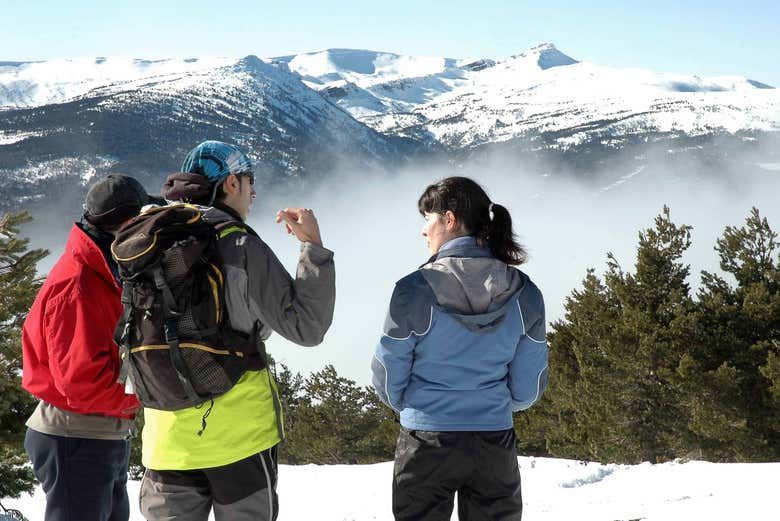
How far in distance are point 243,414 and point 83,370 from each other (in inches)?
31.6

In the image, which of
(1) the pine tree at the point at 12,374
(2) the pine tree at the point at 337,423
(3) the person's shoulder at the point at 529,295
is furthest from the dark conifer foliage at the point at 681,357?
(3) the person's shoulder at the point at 529,295

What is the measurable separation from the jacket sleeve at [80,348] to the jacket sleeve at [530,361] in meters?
1.73

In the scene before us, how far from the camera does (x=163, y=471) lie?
2779 millimetres

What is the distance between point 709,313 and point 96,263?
24.9 metres

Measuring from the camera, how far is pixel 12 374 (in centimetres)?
1064

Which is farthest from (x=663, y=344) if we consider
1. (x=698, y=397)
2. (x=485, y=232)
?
(x=485, y=232)

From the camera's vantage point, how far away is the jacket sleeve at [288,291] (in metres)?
2.67

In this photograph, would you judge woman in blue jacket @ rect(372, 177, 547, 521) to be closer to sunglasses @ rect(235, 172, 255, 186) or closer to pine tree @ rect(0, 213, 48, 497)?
sunglasses @ rect(235, 172, 255, 186)

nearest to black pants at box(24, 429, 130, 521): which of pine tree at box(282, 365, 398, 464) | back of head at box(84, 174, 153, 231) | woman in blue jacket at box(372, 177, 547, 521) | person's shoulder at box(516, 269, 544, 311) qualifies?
back of head at box(84, 174, 153, 231)

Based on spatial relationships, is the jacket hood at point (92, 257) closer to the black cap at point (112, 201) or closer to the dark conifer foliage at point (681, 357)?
the black cap at point (112, 201)

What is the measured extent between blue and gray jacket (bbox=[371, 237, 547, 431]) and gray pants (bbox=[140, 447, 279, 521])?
0.69 metres

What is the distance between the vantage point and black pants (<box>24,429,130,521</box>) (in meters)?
3.20

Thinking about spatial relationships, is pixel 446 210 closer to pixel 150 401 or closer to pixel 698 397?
pixel 150 401

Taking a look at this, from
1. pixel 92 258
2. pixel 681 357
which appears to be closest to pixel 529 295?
pixel 92 258
